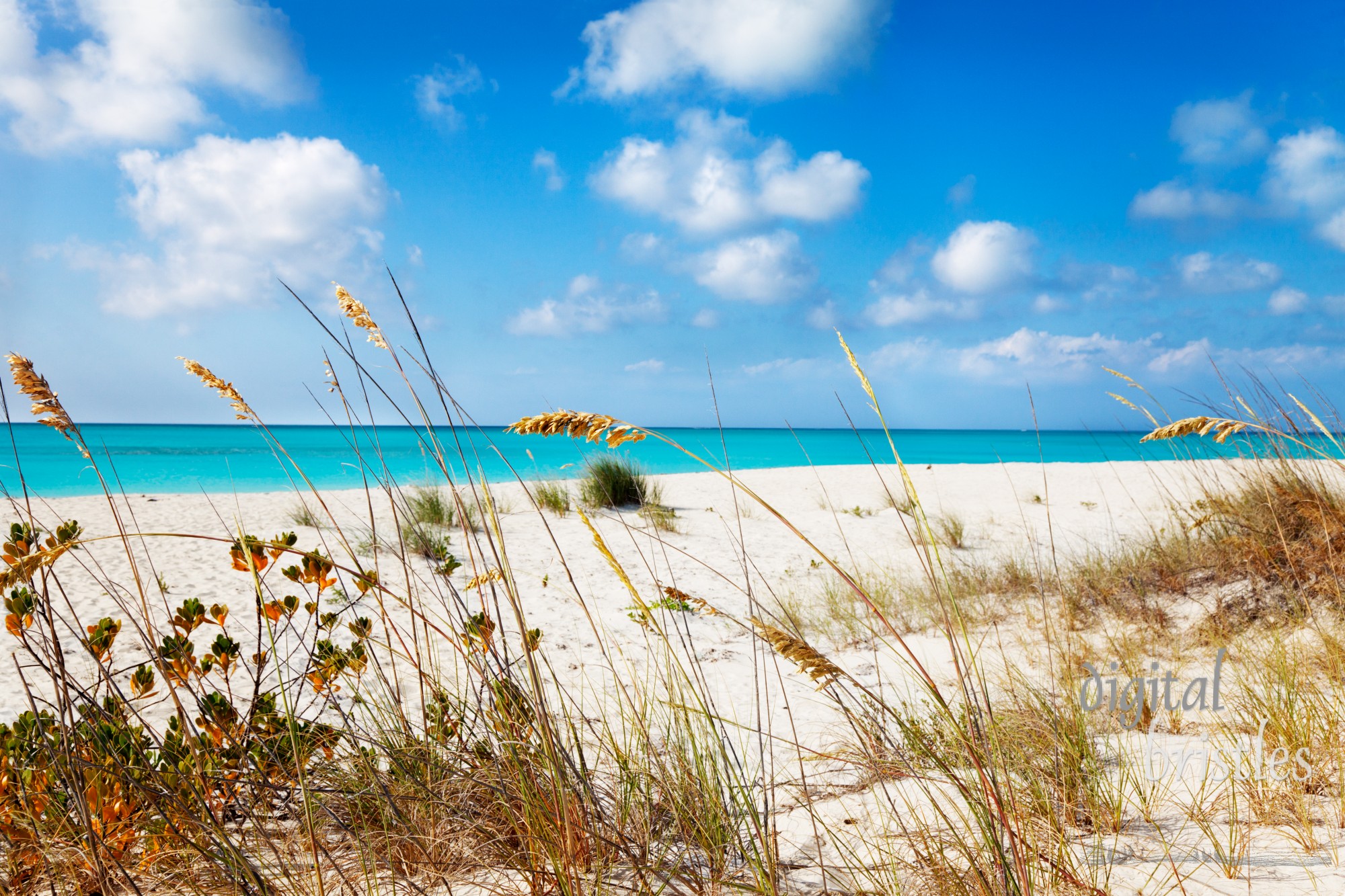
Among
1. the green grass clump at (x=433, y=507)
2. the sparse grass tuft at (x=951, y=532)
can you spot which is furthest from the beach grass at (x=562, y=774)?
the green grass clump at (x=433, y=507)

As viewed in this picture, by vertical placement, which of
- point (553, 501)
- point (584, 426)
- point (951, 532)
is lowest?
point (951, 532)

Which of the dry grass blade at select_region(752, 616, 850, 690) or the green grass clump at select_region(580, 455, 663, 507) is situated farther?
the green grass clump at select_region(580, 455, 663, 507)

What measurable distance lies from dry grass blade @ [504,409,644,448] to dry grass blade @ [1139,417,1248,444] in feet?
4.00

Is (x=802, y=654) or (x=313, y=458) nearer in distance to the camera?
(x=802, y=654)

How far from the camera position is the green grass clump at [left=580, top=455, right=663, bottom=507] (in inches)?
352

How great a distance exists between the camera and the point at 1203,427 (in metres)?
1.60

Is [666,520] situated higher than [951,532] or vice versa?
[666,520]

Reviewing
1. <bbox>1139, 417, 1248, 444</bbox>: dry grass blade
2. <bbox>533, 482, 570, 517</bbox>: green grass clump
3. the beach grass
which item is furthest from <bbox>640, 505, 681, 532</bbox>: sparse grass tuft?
<bbox>1139, 417, 1248, 444</bbox>: dry grass blade

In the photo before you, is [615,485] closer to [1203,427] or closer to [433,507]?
[433,507]

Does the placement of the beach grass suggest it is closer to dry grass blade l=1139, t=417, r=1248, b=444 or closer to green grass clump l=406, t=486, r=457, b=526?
dry grass blade l=1139, t=417, r=1248, b=444

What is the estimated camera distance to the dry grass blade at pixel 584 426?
1.13m

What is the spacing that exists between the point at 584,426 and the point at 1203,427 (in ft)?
4.77

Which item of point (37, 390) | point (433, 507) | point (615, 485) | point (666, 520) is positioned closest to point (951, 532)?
point (666, 520)

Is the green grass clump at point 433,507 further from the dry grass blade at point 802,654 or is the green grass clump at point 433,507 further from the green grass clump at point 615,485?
the dry grass blade at point 802,654
